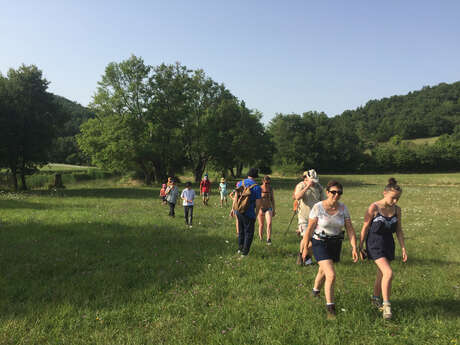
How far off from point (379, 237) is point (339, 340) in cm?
177

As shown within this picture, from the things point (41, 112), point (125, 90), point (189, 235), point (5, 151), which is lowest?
point (189, 235)

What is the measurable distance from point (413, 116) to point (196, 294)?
448 ft

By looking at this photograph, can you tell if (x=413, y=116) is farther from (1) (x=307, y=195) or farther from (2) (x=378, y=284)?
(2) (x=378, y=284)

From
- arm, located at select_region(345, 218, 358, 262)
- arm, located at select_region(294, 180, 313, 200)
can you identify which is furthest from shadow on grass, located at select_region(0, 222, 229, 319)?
arm, located at select_region(345, 218, 358, 262)

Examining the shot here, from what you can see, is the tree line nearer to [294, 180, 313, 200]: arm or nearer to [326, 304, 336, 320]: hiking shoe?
[294, 180, 313, 200]: arm

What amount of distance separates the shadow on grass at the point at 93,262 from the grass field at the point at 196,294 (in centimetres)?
3

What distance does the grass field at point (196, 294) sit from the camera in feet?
13.7

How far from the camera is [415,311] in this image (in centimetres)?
488

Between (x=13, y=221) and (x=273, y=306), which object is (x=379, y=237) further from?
(x=13, y=221)

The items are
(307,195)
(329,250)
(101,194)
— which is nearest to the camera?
(329,250)

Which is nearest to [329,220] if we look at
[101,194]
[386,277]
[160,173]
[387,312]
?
[386,277]

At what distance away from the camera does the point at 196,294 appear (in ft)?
17.6

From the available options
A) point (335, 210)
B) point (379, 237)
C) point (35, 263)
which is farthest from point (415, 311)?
point (35, 263)

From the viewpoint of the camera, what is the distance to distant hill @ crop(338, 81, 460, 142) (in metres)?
109
